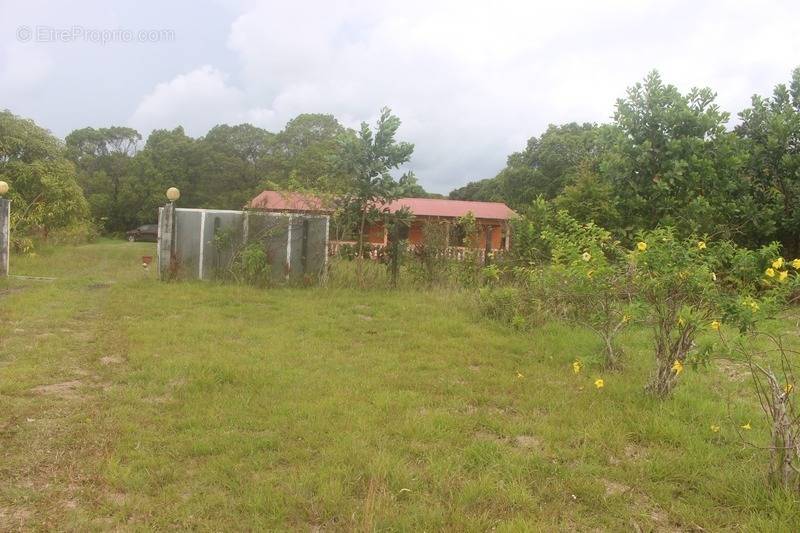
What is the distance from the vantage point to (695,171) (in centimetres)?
945

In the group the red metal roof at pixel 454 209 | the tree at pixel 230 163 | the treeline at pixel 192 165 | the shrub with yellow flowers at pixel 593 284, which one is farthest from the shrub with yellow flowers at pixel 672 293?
the tree at pixel 230 163

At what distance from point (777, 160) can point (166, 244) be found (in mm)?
11728

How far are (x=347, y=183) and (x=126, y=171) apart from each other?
123 ft

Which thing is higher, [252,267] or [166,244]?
[166,244]

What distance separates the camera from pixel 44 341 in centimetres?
570

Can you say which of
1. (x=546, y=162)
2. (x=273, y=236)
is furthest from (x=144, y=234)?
(x=273, y=236)

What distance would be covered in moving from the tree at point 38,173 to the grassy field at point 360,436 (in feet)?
52.7

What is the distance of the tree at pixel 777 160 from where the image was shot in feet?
34.1

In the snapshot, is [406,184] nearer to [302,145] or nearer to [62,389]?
[62,389]

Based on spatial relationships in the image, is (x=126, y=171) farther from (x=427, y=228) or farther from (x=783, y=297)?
(x=783, y=297)

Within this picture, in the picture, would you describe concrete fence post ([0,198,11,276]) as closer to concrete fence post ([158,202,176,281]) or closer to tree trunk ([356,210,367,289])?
concrete fence post ([158,202,176,281])

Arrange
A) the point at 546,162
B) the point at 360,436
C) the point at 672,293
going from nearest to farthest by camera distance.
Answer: the point at 360,436
the point at 672,293
the point at 546,162

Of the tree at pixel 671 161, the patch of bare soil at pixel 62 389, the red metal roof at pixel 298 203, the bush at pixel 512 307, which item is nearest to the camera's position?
the patch of bare soil at pixel 62 389

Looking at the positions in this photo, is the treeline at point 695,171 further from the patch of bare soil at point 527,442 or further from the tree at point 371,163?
the patch of bare soil at point 527,442
